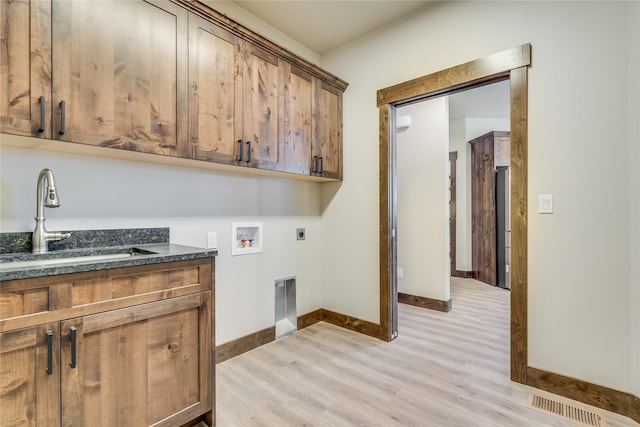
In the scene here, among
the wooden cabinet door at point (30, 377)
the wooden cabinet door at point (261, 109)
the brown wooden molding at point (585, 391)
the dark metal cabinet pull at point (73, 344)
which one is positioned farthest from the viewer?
the wooden cabinet door at point (261, 109)

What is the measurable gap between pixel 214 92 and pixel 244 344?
1.89m

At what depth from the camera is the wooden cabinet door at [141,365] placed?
1193 mm

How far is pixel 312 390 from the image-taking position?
1.90 meters

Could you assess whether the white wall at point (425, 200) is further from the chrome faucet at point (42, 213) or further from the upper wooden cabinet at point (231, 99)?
the chrome faucet at point (42, 213)

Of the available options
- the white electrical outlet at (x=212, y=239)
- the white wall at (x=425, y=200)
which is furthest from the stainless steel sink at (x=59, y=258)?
the white wall at (x=425, y=200)

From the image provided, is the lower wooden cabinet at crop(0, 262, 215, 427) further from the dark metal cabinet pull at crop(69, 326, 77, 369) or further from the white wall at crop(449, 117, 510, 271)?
the white wall at crop(449, 117, 510, 271)

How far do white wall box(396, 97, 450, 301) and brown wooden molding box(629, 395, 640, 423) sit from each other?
1.82 m

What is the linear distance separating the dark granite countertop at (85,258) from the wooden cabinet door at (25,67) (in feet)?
1.90

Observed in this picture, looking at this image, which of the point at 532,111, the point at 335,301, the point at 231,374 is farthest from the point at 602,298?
the point at 231,374

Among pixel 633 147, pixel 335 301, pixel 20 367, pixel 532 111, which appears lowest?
pixel 335 301

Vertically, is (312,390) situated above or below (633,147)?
below

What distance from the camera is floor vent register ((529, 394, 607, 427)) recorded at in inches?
63.3

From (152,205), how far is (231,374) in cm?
127

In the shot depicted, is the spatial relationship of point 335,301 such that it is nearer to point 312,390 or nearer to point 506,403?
point 312,390
